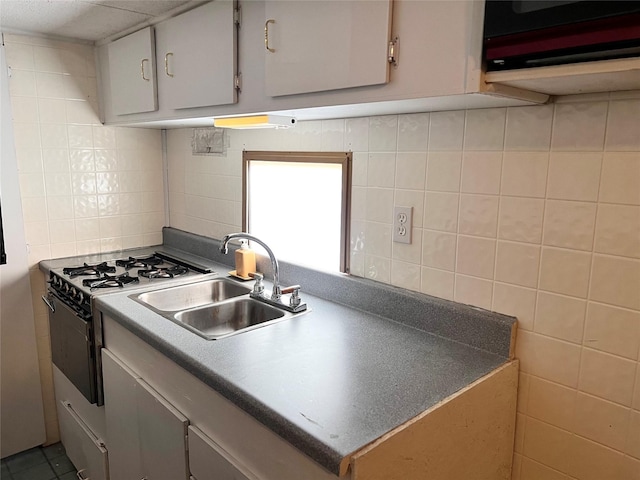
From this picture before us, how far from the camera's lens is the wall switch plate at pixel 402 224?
1602 millimetres

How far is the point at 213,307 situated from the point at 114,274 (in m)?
0.70

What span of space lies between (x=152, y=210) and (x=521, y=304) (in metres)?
2.17

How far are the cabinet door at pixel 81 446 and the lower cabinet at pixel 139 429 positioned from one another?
0.11m

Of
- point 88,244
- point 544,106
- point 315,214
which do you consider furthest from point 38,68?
point 544,106

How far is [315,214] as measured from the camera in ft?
6.72

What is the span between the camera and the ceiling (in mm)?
1855

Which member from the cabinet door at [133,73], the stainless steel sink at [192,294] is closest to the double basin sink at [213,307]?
the stainless steel sink at [192,294]

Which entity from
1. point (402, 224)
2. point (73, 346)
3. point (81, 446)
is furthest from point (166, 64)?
point (81, 446)

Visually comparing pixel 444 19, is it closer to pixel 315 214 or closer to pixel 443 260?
pixel 443 260

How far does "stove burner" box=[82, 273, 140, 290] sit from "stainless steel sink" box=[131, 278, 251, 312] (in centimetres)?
17

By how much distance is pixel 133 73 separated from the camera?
220 centimetres

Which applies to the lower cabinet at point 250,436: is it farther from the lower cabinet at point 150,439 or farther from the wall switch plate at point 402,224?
the wall switch plate at point 402,224

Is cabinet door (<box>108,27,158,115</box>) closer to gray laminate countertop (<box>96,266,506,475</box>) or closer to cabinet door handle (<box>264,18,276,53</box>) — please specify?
cabinet door handle (<box>264,18,276,53</box>)

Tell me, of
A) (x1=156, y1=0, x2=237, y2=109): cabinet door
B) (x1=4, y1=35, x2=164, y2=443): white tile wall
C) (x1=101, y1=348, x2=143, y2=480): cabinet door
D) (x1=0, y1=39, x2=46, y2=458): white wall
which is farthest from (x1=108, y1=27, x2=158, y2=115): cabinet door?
(x1=101, y1=348, x2=143, y2=480): cabinet door
